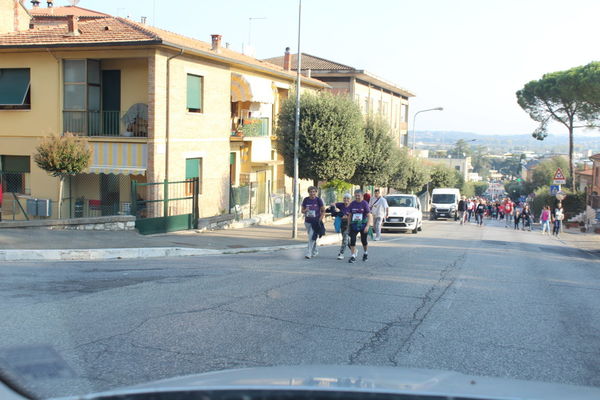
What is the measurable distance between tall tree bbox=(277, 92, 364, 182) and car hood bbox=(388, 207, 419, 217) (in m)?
3.04

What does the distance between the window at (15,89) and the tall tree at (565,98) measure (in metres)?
39.4

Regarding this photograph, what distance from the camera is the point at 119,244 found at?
1602cm

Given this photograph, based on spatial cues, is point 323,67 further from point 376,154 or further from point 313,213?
point 313,213

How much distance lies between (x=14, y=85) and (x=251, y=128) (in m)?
10.0

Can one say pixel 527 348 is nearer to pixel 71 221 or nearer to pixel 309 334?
pixel 309 334

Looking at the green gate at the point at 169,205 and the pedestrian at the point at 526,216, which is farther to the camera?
the pedestrian at the point at 526,216

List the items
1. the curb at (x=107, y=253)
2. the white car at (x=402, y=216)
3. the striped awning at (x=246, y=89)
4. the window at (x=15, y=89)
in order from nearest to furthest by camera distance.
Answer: the curb at (x=107, y=253) → the window at (x=15, y=89) → the striped awning at (x=246, y=89) → the white car at (x=402, y=216)

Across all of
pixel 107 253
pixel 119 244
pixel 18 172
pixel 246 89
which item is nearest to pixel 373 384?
pixel 107 253

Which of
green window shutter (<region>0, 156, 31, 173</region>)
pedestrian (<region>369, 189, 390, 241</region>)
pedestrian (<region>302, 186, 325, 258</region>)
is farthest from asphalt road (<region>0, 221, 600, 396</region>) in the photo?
green window shutter (<region>0, 156, 31, 173</region>)

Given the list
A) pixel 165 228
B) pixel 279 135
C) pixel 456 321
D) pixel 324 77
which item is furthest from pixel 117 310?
pixel 324 77

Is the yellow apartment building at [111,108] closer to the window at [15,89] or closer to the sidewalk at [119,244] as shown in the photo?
the window at [15,89]

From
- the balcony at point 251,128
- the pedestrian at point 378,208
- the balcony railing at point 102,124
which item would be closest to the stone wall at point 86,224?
the balcony railing at point 102,124

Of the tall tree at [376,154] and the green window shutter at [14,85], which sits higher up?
the green window shutter at [14,85]

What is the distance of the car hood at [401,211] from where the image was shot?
27.5 meters
